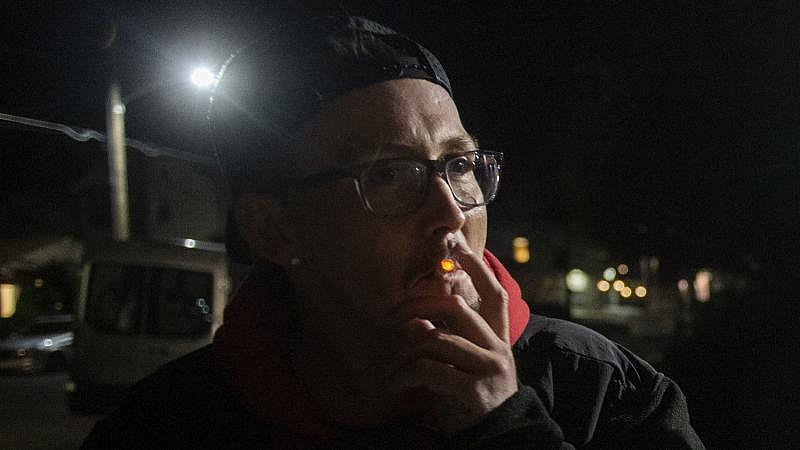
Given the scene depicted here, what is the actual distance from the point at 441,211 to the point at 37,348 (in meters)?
23.3

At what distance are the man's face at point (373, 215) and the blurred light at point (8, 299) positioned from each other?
29633 mm

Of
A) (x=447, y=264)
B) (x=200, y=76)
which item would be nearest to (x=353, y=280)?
(x=447, y=264)

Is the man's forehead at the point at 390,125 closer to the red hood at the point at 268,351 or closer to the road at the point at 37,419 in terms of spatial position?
the red hood at the point at 268,351

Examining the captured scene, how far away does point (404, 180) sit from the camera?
5.80 ft

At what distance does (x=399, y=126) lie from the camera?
1.81 m

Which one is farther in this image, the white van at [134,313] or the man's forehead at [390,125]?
the white van at [134,313]

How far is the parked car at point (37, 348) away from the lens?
21.9m

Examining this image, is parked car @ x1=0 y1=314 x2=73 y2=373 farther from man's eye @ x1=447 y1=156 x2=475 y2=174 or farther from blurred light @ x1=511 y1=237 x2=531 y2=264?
man's eye @ x1=447 y1=156 x2=475 y2=174

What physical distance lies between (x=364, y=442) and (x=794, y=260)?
9431 millimetres

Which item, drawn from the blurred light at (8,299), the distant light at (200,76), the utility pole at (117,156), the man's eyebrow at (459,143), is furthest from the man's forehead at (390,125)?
the blurred light at (8,299)

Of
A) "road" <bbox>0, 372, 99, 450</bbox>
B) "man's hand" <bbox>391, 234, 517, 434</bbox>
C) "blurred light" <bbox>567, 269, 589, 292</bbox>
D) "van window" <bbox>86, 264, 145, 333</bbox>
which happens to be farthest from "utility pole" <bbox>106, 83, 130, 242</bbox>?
"blurred light" <bbox>567, 269, 589, 292</bbox>

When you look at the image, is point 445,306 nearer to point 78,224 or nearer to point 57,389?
point 57,389

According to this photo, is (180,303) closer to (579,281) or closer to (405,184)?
(405,184)

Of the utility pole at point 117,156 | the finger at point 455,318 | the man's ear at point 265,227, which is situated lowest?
the finger at point 455,318
